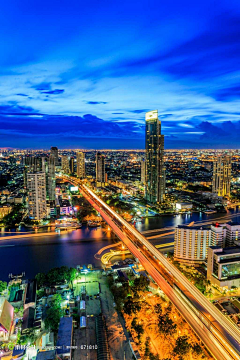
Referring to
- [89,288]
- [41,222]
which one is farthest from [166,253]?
[41,222]

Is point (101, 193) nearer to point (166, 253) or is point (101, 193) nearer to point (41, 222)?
point (41, 222)

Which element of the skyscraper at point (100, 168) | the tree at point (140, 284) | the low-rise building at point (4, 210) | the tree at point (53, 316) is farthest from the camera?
the skyscraper at point (100, 168)

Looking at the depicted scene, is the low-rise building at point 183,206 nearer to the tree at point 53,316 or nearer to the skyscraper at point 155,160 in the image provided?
the skyscraper at point 155,160

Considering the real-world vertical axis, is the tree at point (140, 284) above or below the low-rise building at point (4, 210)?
below

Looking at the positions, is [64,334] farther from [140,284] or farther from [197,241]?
[197,241]

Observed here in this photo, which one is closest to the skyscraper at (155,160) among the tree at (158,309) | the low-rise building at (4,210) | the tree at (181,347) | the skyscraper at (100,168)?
the skyscraper at (100,168)

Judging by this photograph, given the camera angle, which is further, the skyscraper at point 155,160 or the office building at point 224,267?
the skyscraper at point 155,160

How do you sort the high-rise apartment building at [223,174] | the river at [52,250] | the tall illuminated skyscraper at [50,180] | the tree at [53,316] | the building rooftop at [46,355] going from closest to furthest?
the building rooftop at [46,355] → the tree at [53,316] → the river at [52,250] → the tall illuminated skyscraper at [50,180] → the high-rise apartment building at [223,174]

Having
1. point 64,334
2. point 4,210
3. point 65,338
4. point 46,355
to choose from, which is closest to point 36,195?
point 4,210
